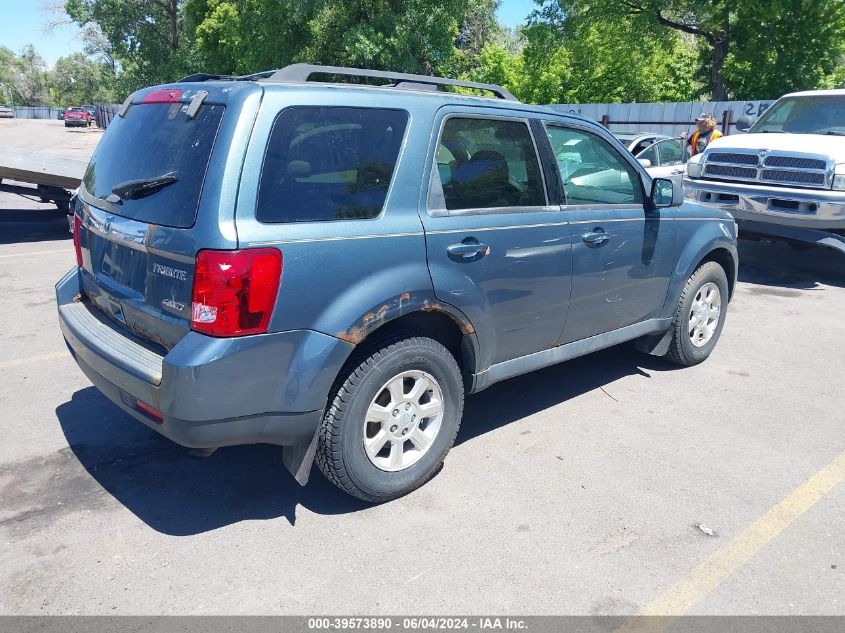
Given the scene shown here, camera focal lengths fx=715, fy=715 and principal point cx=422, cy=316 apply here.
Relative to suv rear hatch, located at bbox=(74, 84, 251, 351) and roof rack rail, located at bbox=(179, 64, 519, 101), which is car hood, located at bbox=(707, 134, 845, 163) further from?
suv rear hatch, located at bbox=(74, 84, 251, 351)

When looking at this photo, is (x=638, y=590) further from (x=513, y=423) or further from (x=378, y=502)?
(x=513, y=423)

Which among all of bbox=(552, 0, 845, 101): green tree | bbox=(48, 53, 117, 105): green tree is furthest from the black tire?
bbox=(48, 53, 117, 105): green tree

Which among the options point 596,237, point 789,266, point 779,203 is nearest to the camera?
point 596,237

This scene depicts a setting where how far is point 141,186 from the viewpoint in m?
3.21

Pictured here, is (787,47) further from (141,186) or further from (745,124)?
(141,186)

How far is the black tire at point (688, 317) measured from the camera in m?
5.30

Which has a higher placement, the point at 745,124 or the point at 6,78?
the point at 6,78

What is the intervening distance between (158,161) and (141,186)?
0.15 m

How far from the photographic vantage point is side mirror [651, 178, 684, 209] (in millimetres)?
4746

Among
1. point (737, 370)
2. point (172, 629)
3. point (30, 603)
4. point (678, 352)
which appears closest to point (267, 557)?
point (172, 629)

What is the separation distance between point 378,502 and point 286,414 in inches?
30.7

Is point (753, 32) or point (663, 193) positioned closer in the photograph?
point (663, 193)

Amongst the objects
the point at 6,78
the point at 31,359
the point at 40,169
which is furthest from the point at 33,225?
the point at 6,78

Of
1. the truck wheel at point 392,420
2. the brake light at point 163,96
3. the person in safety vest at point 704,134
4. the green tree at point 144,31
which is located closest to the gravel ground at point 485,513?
the truck wheel at point 392,420
